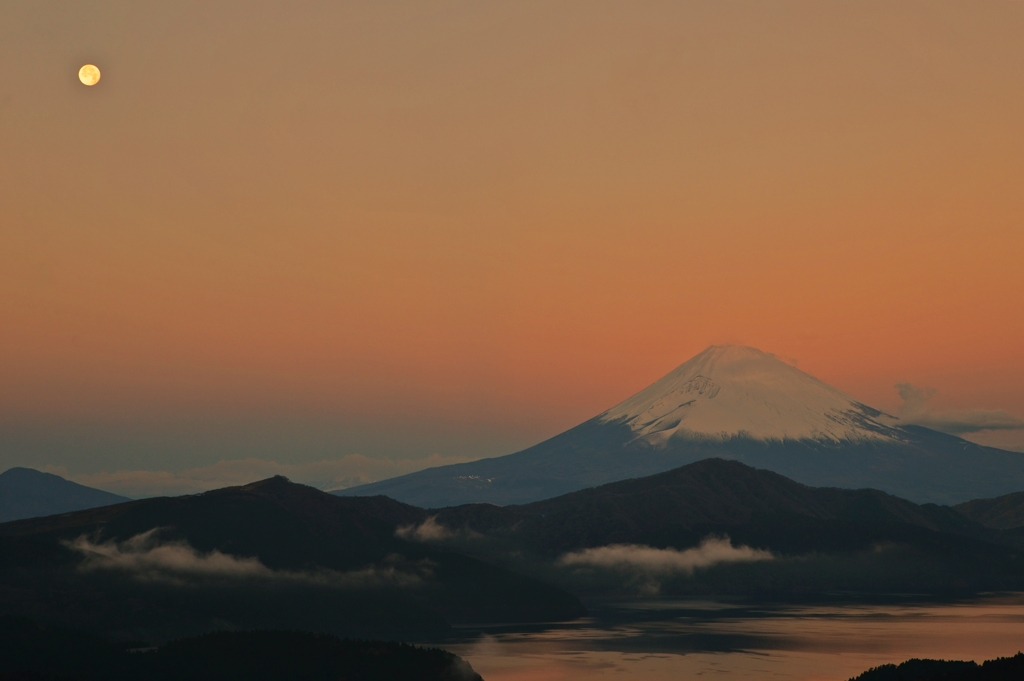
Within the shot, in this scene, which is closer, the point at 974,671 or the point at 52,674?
the point at 974,671

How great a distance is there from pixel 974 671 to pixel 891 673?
41.8 meters

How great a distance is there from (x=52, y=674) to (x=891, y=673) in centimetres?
14425

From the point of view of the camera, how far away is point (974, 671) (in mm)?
153250

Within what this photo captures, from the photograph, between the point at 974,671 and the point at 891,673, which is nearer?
the point at 974,671

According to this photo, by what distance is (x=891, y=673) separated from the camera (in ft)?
634

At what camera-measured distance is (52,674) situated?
195 meters

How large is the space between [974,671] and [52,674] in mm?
148689

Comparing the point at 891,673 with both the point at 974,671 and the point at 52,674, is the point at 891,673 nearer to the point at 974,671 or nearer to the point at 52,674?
the point at 974,671

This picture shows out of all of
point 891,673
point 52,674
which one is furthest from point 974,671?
point 52,674
